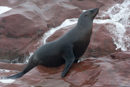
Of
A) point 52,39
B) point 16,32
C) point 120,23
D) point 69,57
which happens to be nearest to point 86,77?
point 69,57

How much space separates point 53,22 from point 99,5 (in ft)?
9.48

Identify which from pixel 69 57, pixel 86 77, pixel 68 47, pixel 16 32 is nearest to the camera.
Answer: pixel 86 77

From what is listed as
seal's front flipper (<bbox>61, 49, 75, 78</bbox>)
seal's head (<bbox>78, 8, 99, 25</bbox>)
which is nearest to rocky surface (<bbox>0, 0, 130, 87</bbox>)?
seal's front flipper (<bbox>61, 49, 75, 78</bbox>)

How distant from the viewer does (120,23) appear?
24.3 ft

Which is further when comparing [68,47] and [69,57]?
[68,47]

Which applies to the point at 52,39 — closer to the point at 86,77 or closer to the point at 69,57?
the point at 69,57

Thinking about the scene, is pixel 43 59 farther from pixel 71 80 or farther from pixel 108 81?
pixel 108 81

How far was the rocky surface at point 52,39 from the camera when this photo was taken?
139 inches

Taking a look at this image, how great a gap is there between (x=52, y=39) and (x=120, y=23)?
10.2ft

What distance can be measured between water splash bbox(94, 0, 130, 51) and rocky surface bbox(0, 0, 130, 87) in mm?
220

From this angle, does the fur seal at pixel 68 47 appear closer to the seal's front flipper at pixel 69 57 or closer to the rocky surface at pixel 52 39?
the seal's front flipper at pixel 69 57

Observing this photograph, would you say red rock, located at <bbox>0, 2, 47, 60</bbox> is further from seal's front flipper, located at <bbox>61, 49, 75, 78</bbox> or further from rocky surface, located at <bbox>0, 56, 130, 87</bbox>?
seal's front flipper, located at <bbox>61, 49, 75, 78</bbox>

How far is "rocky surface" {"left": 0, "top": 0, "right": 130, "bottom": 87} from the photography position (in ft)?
11.6

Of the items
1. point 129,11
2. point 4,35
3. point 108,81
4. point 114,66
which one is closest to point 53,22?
point 4,35
